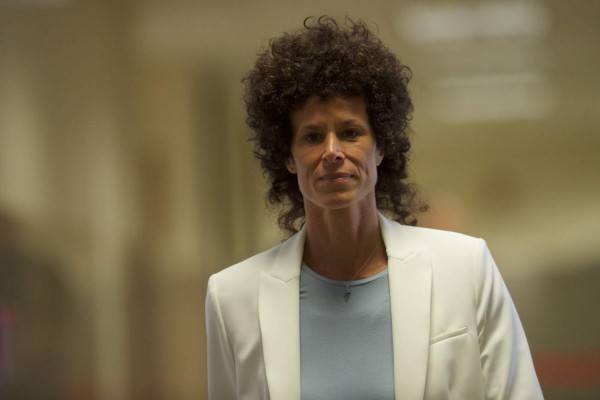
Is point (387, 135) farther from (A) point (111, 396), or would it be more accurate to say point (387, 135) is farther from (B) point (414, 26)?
(A) point (111, 396)

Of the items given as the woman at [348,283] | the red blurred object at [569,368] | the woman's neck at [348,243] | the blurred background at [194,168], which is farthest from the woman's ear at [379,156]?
the red blurred object at [569,368]

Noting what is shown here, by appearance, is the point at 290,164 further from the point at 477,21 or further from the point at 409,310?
the point at 477,21

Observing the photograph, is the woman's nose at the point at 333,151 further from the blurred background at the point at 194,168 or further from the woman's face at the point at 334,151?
the blurred background at the point at 194,168

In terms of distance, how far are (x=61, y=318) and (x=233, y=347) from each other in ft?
3.31

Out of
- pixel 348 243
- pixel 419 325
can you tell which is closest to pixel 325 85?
pixel 348 243

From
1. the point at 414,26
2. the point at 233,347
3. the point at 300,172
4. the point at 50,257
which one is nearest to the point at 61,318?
the point at 50,257

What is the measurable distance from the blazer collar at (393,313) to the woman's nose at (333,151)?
26 centimetres

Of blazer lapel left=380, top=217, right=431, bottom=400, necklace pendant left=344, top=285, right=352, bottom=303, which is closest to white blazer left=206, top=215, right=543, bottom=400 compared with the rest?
blazer lapel left=380, top=217, right=431, bottom=400

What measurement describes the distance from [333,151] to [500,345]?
1.97 ft

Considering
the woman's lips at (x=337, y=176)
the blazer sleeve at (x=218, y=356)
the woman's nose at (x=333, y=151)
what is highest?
the woman's nose at (x=333, y=151)

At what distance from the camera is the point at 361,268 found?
81.6 inches

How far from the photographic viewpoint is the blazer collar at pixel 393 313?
1895mm

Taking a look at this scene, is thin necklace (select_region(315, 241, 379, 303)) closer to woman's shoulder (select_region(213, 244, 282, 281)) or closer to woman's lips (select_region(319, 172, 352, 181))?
woman's shoulder (select_region(213, 244, 282, 281))

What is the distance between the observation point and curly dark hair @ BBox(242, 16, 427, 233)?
2.00m
